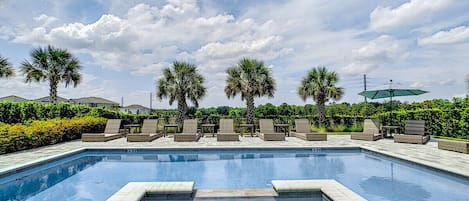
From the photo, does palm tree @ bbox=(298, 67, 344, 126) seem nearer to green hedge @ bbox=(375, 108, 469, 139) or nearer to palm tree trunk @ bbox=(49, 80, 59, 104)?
green hedge @ bbox=(375, 108, 469, 139)

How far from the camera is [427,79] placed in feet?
54.9

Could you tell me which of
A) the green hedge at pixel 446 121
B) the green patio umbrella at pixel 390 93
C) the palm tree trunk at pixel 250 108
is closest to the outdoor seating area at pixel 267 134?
the green hedge at pixel 446 121

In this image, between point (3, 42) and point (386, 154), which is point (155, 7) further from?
point (386, 154)

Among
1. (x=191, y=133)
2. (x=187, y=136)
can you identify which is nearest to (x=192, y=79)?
(x=191, y=133)

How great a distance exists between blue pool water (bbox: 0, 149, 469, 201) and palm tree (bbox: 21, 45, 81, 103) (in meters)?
10.7

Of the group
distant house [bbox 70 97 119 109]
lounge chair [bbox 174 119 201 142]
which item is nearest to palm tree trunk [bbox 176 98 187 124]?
lounge chair [bbox 174 119 201 142]

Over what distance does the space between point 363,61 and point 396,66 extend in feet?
7.68

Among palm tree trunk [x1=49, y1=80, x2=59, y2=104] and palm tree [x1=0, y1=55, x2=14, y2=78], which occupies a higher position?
palm tree [x1=0, y1=55, x2=14, y2=78]

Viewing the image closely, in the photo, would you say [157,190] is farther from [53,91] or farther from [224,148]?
[53,91]

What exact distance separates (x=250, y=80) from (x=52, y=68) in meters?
12.8

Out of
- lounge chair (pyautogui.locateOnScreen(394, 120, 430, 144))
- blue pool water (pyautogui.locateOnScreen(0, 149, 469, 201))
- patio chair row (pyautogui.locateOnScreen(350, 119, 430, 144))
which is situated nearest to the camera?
blue pool water (pyautogui.locateOnScreen(0, 149, 469, 201))

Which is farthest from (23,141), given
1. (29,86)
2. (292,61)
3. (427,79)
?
(427,79)

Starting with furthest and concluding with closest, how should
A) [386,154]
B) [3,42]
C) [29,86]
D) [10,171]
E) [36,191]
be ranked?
[29,86] < [3,42] < [386,154] < [10,171] < [36,191]

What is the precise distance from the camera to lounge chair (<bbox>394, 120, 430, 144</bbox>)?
10.7 m
